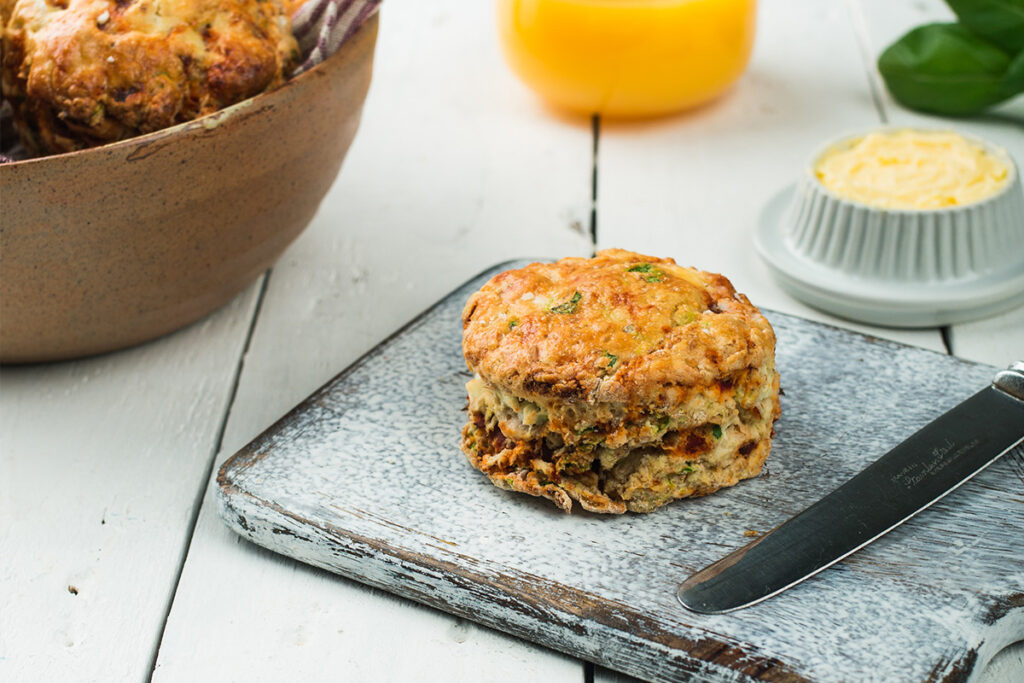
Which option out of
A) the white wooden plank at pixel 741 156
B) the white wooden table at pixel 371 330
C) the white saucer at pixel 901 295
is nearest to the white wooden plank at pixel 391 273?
the white wooden table at pixel 371 330

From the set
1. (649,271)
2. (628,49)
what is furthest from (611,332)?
(628,49)

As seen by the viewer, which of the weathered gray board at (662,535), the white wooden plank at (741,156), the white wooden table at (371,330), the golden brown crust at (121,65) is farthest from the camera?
the white wooden plank at (741,156)

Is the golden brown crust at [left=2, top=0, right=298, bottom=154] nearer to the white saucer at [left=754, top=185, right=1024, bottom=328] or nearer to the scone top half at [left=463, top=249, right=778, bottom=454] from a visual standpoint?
the scone top half at [left=463, top=249, right=778, bottom=454]

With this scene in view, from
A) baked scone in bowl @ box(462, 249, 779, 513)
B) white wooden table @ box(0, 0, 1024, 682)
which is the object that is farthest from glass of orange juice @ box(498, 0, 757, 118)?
baked scone in bowl @ box(462, 249, 779, 513)

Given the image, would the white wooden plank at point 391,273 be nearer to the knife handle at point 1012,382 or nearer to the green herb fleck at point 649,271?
the green herb fleck at point 649,271

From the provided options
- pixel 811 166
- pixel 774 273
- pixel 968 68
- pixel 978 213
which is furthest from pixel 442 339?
pixel 968 68

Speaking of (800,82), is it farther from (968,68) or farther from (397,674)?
(397,674)

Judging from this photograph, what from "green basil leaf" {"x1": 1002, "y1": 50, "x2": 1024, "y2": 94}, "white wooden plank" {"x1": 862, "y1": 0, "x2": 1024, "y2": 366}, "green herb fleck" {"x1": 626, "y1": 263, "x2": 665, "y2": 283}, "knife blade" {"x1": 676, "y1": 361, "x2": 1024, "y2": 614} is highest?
"green herb fleck" {"x1": 626, "y1": 263, "x2": 665, "y2": 283}
